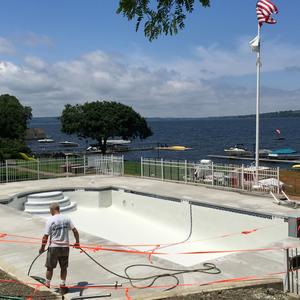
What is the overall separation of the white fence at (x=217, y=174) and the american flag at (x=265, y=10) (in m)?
6.31

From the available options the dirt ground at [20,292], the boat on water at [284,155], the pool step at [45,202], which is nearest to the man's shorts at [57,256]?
the dirt ground at [20,292]

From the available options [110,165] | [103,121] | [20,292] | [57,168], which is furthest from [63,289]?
[103,121]

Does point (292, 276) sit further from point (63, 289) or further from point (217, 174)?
point (217, 174)

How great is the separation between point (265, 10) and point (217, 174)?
731 centimetres

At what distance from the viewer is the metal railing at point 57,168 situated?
23984 millimetres

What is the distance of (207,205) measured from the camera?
16.4m

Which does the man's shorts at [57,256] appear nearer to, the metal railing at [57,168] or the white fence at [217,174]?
the white fence at [217,174]

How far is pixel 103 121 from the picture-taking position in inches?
2286

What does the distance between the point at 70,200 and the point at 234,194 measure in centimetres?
751

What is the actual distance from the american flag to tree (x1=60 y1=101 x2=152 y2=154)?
39696 millimetres

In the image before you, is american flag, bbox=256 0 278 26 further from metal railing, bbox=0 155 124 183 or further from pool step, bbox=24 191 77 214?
pool step, bbox=24 191 77 214

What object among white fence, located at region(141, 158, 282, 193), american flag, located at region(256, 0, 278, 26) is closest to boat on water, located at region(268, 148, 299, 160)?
white fence, located at region(141, 158, 282, 193)

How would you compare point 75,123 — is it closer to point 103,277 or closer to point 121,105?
point 121,105

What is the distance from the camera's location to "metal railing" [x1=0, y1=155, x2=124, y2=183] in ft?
78.7
